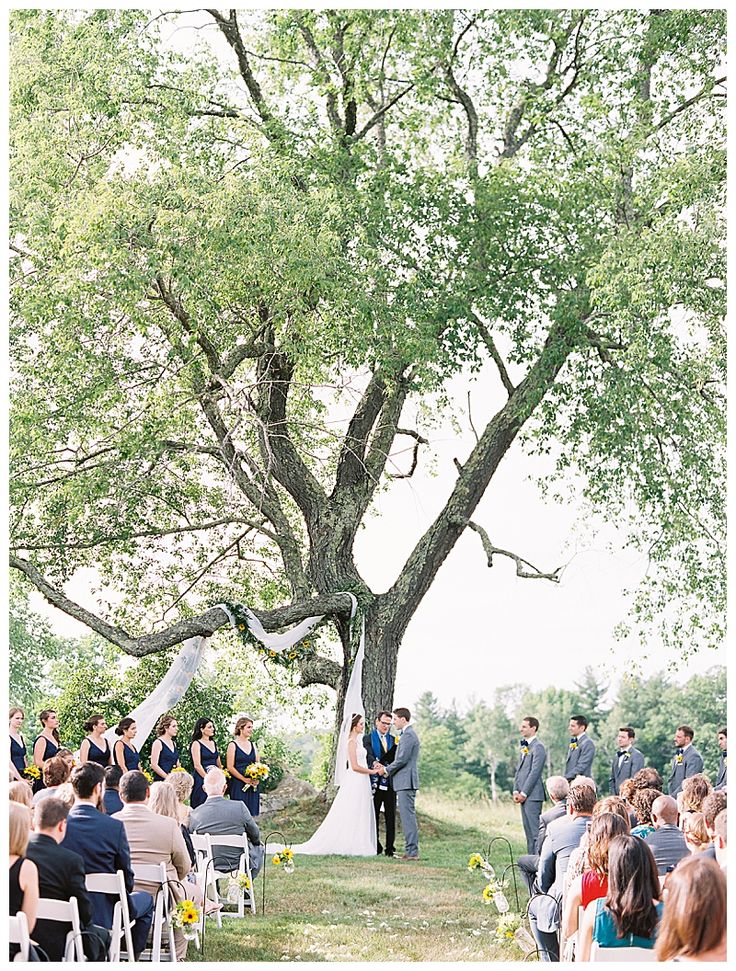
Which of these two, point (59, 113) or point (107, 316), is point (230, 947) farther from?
point (59, 113)

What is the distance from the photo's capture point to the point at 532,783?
10539 millimetres

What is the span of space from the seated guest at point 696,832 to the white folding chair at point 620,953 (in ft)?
4.74

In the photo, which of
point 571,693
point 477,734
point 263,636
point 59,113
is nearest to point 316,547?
point 263,636

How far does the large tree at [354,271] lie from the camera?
12.5 meters

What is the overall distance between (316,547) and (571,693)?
1697 centimetres

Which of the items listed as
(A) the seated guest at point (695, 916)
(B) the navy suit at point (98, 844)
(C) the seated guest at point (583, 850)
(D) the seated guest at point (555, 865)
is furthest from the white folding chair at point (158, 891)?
(A) the seated guest at point (695, 916)

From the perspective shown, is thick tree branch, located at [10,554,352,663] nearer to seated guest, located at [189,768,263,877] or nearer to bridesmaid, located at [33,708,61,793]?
bridesmaid, located at [33,708,61,793]

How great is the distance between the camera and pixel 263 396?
14648 millimetres

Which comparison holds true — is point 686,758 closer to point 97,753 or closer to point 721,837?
point 97,753

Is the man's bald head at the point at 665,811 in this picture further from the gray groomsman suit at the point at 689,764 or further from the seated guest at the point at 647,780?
the gray groomsman suit at the point at 689,764

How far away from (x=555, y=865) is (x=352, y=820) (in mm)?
5832

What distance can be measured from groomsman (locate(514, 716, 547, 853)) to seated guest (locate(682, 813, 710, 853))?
4.55 m

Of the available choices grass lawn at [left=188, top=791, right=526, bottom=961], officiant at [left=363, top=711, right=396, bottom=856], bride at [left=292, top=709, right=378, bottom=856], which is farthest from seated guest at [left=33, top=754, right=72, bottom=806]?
officiant at [left=363, top=711, right=396, bottom=856]

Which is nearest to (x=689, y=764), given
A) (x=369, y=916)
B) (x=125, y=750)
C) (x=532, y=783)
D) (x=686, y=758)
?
(x=686, y=758)
